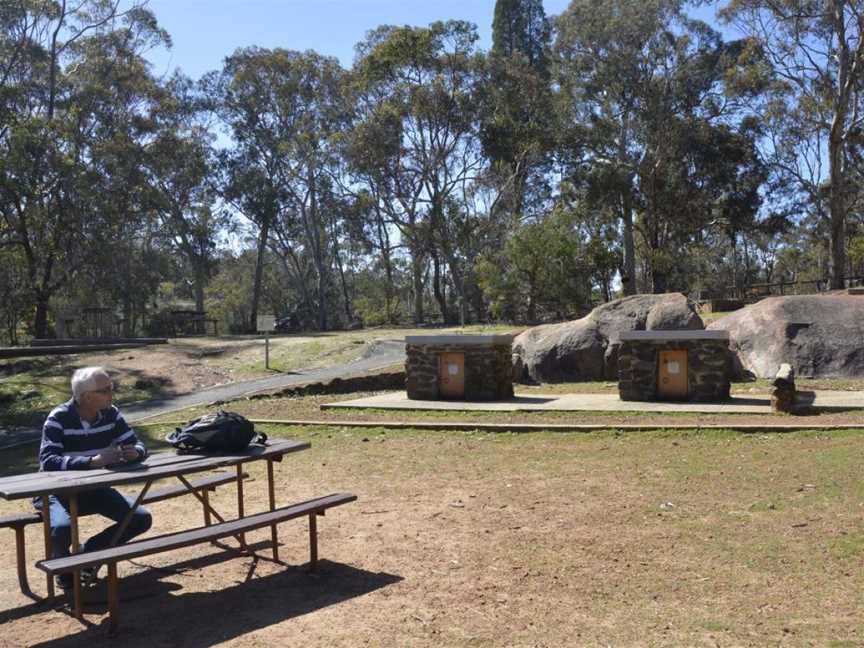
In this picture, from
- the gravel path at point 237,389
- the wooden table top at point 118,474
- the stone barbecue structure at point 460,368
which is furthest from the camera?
the stone barbecue structure at point 460,368

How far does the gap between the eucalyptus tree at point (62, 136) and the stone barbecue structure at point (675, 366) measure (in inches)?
878

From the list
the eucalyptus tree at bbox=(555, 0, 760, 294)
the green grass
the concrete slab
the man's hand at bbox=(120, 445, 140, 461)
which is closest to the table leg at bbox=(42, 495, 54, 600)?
the man's hand at bbox=(120, 445, 140, 461)

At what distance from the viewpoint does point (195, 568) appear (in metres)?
5.01

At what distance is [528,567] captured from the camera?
15.5 ft

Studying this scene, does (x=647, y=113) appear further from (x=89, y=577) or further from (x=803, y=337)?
(x=89, y=577)

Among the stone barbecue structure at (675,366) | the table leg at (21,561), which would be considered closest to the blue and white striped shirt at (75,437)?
the table leg at (21,561)

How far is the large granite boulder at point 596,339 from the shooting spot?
635 inches

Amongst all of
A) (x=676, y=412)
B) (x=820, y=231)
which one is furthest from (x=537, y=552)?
(x=820, y=231)

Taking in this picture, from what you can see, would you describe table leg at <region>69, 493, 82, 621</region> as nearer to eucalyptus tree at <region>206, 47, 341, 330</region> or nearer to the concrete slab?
the concrete slab

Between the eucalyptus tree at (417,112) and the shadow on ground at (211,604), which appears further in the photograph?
the eucalyptus tree at (417,112)

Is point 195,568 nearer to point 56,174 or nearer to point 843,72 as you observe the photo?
point 56,174

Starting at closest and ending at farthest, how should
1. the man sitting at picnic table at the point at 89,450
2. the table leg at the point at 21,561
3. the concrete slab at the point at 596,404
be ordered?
1. the man sitting at picnic table at the point at 89,450
2. the table leg at the point at 21,561
3. the concrete slab at the point at 596,404

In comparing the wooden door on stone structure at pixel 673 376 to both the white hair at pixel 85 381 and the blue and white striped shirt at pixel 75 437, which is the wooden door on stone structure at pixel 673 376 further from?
the white hair at pixel 85 381

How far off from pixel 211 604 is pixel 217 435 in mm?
963
